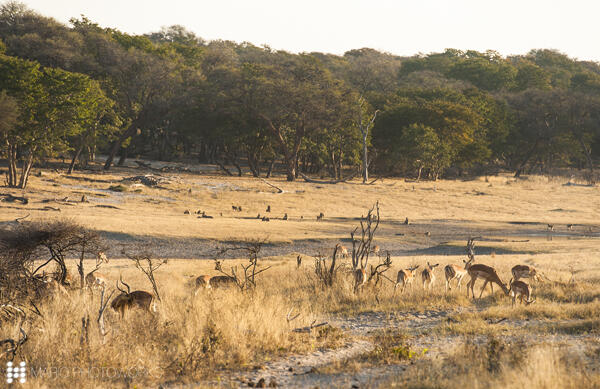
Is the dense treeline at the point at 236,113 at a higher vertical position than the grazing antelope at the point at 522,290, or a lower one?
higher

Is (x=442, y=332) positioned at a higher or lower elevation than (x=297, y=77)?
lower

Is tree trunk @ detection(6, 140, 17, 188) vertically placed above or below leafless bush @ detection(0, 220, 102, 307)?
above

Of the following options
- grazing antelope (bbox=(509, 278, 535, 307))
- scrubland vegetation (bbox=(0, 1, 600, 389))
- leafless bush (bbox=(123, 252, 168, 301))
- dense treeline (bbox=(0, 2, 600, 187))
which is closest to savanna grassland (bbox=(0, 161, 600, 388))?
scrubland vegetation (bbox=(0, 1, 600, 389))

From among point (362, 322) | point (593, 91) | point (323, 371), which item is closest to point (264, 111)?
point (362, 322)

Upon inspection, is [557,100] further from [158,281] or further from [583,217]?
[158,281]

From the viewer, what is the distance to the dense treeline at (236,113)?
4156cm

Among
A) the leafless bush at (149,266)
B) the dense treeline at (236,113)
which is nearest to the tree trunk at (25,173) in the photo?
the dense treeline at (236,113)

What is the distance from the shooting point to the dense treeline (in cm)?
4156

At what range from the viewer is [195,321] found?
952 centimetres

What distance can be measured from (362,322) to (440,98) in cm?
6616

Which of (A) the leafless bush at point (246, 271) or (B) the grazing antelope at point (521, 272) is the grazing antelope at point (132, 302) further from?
(B) the grazing antelope at point (521, 272)

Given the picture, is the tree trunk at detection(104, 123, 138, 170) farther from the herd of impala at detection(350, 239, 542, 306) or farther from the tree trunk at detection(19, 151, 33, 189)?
the herd of impala at detection(350, 239, 542, 306)

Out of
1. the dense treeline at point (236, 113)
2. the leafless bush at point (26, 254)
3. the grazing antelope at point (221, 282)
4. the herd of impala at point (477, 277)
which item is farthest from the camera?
the dense treeline at point (236, 113)

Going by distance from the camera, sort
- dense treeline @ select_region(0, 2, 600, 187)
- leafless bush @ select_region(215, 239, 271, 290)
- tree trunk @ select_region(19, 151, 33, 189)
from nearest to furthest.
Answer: leafless bush @ select_region(215, 239, 271, 290) → tree trunk @ select_region(19, 151, 33, 189) → dense treeline @ select_region(0, 2, 600, 187)
